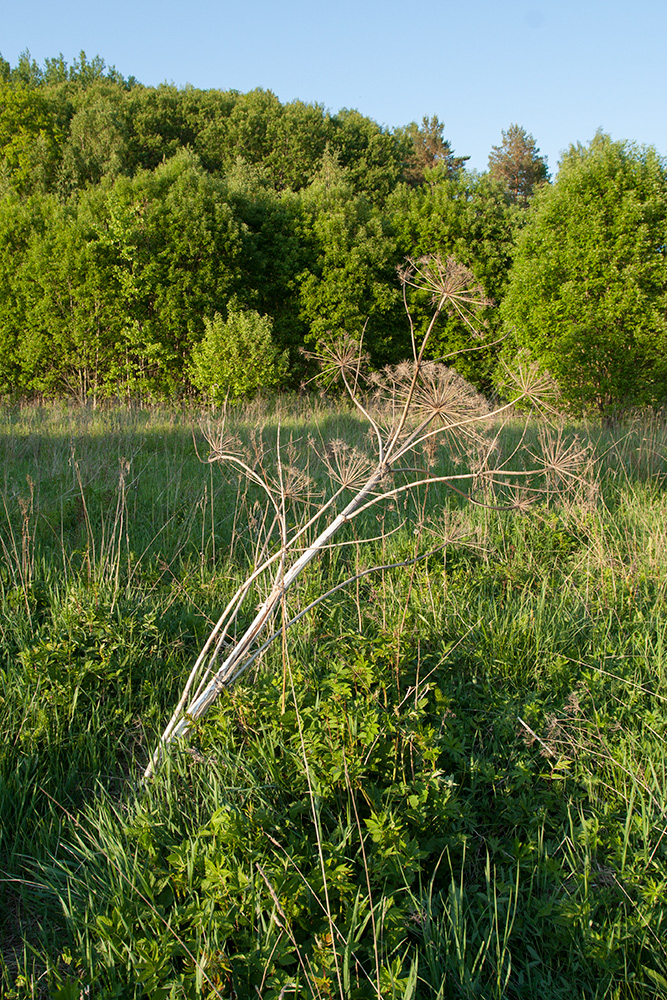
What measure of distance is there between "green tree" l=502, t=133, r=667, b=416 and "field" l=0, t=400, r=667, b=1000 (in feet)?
32.7

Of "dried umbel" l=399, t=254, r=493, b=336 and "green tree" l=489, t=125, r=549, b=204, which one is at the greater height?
"green tree" l=489, t=125, r=549, b=204

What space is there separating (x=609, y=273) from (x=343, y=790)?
1324 centimetres

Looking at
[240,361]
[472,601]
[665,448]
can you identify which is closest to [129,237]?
[240,361]

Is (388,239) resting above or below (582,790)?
above

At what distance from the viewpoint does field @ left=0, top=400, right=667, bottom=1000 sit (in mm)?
1616

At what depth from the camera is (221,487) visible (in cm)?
540

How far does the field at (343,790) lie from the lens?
1.62 metres

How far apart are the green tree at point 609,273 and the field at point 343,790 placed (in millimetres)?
9959

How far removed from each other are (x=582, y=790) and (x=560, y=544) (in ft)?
7.45

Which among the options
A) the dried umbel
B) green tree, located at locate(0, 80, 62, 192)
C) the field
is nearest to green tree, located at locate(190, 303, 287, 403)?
the field

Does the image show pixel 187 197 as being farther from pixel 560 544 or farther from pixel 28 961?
pixel 28 961

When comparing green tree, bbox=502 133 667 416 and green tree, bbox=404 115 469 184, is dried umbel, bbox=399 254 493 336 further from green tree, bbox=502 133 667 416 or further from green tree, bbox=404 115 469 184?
green tree, bbox=404 115 469 184

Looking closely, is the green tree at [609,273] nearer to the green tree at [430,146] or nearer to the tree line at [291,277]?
the tree line at [291,277]

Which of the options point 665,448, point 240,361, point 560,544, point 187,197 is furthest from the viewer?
point 187,197
